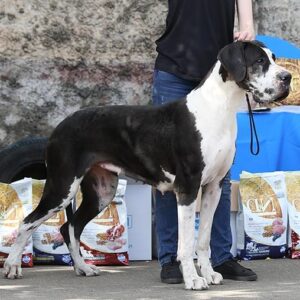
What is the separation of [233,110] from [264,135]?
6.52ft

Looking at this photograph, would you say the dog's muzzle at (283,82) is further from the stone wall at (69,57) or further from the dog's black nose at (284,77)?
the stone wall at (69,57)

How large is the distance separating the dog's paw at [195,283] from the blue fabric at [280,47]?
3208 mm

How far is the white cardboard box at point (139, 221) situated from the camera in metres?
6.69

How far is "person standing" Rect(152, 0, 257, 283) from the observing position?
5453 millimetres

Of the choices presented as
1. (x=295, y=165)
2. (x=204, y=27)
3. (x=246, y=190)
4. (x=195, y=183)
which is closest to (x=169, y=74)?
(x=204, y=27)

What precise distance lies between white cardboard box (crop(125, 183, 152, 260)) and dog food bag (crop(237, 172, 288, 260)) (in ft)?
2.38

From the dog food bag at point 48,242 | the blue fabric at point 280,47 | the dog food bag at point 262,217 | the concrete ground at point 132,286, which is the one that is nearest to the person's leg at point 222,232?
the concrete ground at point 132,286

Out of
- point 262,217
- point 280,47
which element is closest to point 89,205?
point 262,217

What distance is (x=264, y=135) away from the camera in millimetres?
7098

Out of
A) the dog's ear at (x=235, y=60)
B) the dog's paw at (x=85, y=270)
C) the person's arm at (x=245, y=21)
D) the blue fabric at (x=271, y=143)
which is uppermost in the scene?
the person's arm at (x=245, y=21)

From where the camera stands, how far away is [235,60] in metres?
5.00

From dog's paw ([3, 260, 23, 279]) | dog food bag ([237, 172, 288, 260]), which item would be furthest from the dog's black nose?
dog's paw ([3, 260, 23, 279])

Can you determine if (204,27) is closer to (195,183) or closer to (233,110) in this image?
(233,110)

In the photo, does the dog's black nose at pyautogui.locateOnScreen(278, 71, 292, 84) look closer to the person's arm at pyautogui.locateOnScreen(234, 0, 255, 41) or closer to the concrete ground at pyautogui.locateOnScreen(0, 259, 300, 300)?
the person's arm at pyautogui.locateOnScreen(234, 0, 255, 41)
